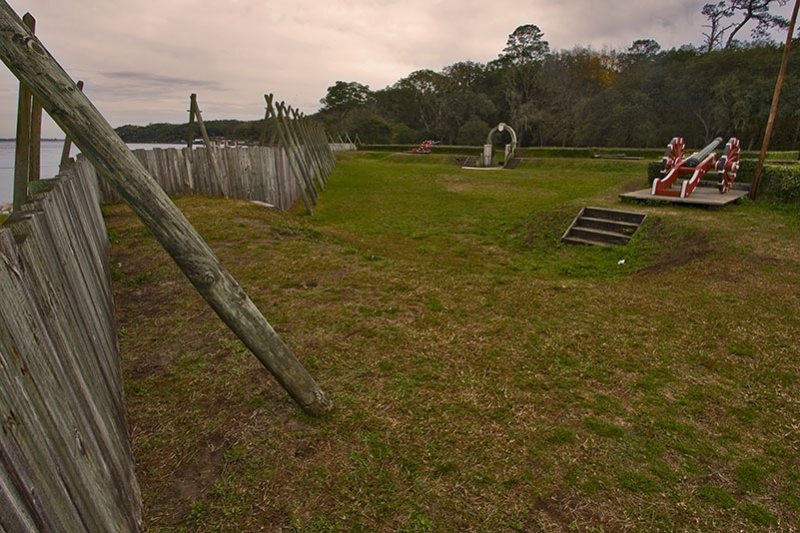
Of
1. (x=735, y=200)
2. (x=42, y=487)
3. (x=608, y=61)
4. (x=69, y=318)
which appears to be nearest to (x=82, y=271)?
(x=69, y=318)

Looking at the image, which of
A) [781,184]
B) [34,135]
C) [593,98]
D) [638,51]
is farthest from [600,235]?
[638,51]

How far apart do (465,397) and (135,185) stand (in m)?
2.50

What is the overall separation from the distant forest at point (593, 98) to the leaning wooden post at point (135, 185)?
18.7 meters

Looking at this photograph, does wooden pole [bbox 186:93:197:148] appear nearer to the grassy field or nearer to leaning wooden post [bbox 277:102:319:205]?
leaning wooden post [bbox 277:102:319:205]

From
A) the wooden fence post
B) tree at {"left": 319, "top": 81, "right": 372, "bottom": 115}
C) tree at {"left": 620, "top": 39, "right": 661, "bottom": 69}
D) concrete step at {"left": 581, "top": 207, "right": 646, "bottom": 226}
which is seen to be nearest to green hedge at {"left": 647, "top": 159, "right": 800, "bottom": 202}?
concrete step at {"left": 581, "top": 207, "right": 646, "bottom": 226}

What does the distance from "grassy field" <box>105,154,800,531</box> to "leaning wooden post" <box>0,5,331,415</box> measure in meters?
0.66

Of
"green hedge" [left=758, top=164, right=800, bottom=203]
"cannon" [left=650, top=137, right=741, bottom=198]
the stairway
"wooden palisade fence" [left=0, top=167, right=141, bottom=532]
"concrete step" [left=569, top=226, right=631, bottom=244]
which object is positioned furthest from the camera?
"cannon" [left=650, top=137, right=741, bottom=198]

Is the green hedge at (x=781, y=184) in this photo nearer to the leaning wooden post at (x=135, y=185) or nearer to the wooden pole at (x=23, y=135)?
the leaning wooden post at (x=135, y=185)

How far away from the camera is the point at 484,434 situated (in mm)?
2803

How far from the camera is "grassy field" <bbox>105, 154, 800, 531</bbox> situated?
229 cm

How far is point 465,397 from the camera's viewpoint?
10.4 feet

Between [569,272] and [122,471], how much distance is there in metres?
7.11

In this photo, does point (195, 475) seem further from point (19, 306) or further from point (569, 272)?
point (569, 272)

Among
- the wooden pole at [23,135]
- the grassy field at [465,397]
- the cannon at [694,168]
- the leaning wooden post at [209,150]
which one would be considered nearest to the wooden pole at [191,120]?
the leaning wooden post at [209,150]
